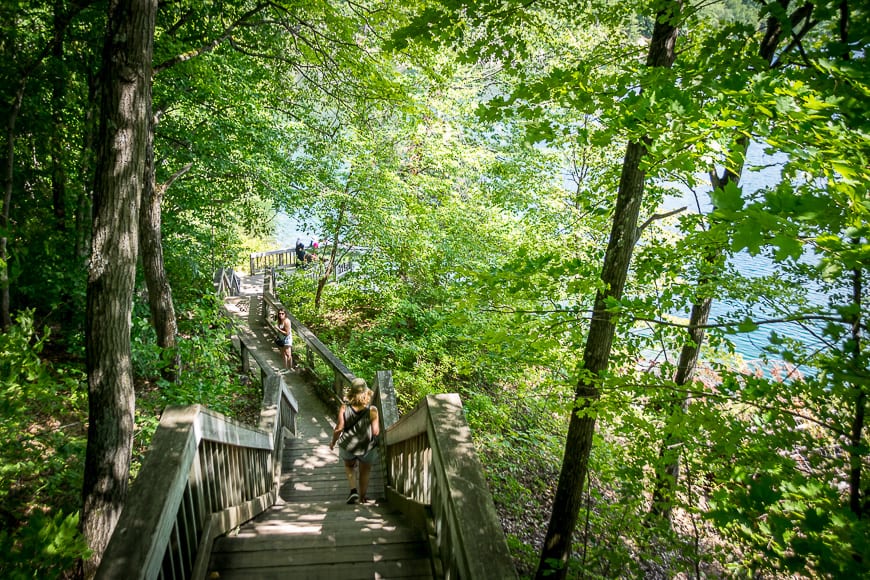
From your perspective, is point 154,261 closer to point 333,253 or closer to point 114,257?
point 114,257

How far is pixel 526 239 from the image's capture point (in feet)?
34.9

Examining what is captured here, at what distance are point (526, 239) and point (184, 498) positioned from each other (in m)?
9.15

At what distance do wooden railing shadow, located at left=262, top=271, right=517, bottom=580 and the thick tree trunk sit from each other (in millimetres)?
2506

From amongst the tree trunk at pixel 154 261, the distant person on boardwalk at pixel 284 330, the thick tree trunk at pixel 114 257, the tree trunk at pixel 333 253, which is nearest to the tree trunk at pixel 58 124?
the tree trunk at pixel 154 261

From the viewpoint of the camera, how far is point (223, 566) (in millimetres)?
2861

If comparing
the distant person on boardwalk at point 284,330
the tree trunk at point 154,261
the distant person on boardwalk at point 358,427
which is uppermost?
the tree trunk at point 154,261

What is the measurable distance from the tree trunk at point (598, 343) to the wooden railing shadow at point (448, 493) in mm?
1343

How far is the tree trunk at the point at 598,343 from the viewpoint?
3732mm

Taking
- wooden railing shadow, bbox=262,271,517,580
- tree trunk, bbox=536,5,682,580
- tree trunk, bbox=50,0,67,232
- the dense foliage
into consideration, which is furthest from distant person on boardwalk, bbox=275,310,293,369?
tree trunk, bbox=536,5,682,580

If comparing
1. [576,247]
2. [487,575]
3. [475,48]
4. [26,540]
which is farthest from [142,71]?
[576,247]

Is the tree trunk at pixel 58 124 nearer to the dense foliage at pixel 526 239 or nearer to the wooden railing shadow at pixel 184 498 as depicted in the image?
the dense foliage at pixel 526 239

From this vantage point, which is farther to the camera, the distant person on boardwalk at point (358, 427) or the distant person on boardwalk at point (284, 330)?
the distant person on boardwalk at point (284, 330)

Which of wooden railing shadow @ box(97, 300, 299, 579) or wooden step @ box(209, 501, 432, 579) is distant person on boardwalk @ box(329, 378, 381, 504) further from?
wooden step @ box(209, 501, 432, 579)

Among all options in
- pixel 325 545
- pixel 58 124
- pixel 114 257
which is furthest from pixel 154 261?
pixel 325 545
